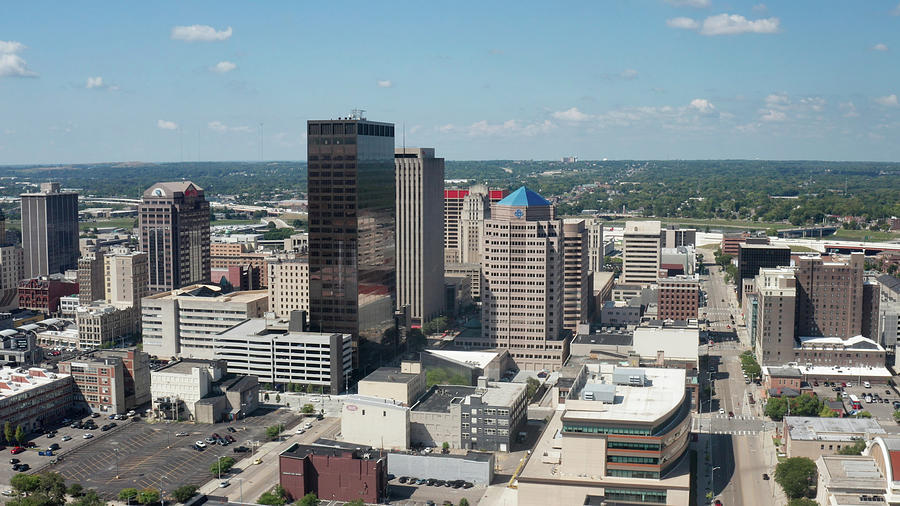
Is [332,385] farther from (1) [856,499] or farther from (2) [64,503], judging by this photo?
(1) [856,499]

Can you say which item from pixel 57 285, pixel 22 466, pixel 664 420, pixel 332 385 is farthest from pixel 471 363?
pixel 57 285

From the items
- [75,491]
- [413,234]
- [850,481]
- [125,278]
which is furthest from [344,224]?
[850,481]

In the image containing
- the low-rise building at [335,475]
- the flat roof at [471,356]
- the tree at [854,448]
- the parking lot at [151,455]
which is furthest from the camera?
the flat roof at [471,356]

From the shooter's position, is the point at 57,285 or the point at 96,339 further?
the point at 57,285

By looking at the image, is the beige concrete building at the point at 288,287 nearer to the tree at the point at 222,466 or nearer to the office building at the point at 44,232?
the tree at the point at 222,466

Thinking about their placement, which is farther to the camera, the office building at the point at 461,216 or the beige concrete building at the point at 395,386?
the office building at the point at 461,216

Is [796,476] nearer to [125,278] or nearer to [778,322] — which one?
[778,322]

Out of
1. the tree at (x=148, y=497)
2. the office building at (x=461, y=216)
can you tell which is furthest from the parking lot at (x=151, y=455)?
the office building at (x=461, y=216)

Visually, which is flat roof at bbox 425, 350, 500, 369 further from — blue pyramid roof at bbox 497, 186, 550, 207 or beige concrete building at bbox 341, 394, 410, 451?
beige concrete building at bbox 341, 394, 410, 451
